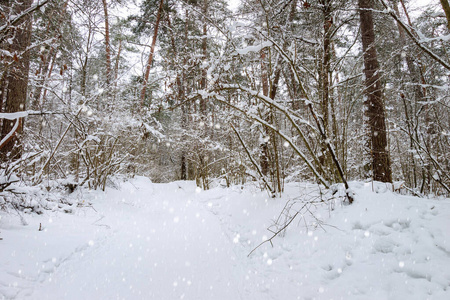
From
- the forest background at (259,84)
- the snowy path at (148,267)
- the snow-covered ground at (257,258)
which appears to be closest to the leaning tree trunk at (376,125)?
the forest background at (259,84)

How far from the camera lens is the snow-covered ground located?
6.99ft

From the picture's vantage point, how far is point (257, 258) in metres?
3.26

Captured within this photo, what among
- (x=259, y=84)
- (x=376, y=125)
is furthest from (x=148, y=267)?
(x=376, y=125)

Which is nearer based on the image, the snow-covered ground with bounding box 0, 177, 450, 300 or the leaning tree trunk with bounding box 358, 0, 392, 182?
the snow-covered ground with bounding box 0, 177, 450, 300

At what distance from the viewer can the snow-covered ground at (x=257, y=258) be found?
2.13 meters

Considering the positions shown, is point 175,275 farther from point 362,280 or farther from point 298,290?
point 362,280

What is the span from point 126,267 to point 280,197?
3.31 m

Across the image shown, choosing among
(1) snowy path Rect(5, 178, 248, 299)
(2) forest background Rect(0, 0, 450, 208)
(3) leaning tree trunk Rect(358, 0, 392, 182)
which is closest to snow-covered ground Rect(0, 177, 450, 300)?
(1) snowy path Rect(5, 178, 248, 299)

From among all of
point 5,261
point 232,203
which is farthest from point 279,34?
point 5,261

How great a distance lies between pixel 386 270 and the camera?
2.17m

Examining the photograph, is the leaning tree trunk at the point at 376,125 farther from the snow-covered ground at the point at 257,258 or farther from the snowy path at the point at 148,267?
the snowy path at the point at 148,267

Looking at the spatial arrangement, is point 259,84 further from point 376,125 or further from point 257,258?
point 257,258

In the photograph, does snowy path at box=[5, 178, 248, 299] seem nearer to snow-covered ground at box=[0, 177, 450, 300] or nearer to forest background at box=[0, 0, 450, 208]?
snow-covered ground at box=[0, 177, 450, 300]

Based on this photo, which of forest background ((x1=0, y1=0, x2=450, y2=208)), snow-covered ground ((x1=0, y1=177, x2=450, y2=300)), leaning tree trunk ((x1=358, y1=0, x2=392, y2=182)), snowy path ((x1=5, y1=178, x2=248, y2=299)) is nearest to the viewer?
snow-covered ground ((x1=0, y1=177, x2=450, y2=300))
